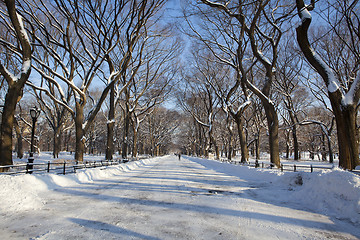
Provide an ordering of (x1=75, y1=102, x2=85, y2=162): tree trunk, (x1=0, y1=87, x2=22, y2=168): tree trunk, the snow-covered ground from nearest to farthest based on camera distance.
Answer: the snow-covered ground → (x1=0, y1=87, x2=22, y2=168): tree trunk → (x1=75, y1=102, x2=85, y2=162): tree trunk

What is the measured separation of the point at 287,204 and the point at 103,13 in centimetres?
1745

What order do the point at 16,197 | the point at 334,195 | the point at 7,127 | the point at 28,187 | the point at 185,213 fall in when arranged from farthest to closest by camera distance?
1. the point at 7,127
2. the point at 28,187
3. the point at 16,197
4. the point at 334,195
5. the point at 185,213

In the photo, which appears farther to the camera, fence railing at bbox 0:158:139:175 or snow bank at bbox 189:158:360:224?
fence railing at bbox 0:158:139:175

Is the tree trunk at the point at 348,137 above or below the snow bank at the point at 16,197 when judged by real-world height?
above

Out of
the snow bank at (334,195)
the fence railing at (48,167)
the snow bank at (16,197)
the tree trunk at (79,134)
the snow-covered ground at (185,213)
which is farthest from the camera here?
the tree trunk at (79,134)

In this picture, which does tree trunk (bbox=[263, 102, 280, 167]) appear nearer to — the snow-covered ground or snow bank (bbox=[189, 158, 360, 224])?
snow bank (bbox=[189, 158, 360, 224])

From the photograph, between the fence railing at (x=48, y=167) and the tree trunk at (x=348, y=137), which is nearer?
the fence railing at (x=48, y=167)

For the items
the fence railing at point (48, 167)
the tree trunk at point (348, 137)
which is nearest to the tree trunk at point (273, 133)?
the tree trunk at point (348, 137)

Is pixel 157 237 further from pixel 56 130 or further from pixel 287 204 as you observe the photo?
pixel 56 130

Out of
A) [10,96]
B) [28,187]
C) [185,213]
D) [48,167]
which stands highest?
[10,96]

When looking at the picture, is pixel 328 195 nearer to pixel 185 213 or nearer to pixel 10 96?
pixel 185 213

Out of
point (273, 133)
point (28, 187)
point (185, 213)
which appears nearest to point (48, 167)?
point (28, 187)

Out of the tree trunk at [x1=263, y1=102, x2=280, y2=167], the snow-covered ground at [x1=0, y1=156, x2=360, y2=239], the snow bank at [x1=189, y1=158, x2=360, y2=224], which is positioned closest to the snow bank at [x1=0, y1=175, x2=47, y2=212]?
the snow-covered ground at [x1=0, y1=156, x2=360, y2=239]

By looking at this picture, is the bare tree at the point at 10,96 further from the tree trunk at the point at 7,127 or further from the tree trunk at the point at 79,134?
the tree trunk at the point at 79,134
